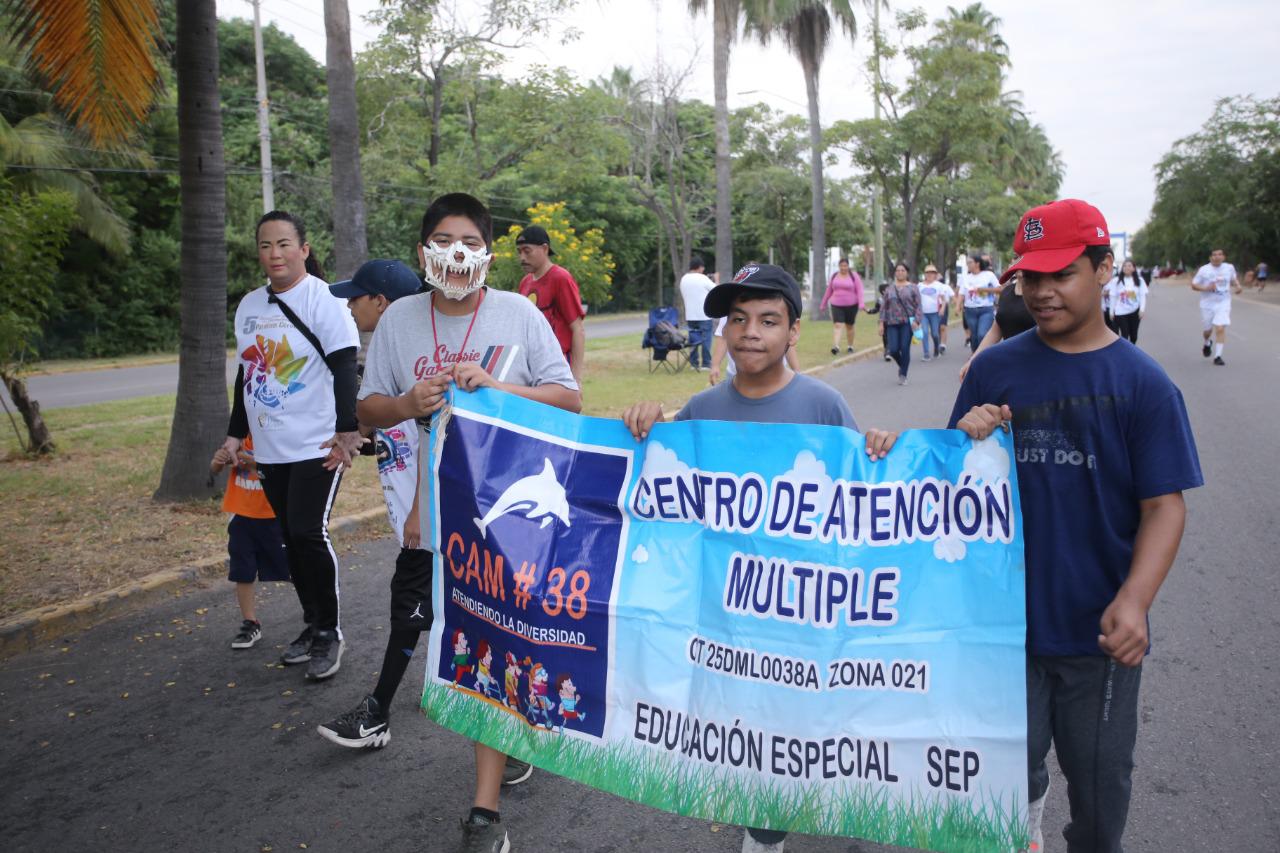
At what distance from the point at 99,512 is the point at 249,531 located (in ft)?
11.6

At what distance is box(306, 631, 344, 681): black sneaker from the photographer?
4.68 metres

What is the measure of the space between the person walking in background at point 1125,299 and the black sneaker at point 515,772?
15.5 metres

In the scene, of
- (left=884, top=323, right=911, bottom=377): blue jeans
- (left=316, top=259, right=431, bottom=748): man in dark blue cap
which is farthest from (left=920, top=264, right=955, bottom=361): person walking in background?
(left=316, top=259, right=431, bottom=748): man in dark blue cap

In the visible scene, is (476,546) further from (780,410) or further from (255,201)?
(255,201)

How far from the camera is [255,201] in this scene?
→ 31516 mm

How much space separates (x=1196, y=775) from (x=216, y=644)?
15.0 ft

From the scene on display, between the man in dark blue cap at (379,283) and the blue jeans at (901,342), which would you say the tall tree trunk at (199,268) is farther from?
the blue jeans at (901,342)

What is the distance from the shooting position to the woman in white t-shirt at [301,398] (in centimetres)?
462

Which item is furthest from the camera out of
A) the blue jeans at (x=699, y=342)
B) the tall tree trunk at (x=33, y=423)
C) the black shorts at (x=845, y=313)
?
the black shorts at (x=845, y=313)

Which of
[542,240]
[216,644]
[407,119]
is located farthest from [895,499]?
[407,119]

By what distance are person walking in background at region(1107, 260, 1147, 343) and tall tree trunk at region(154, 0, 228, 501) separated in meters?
14.1

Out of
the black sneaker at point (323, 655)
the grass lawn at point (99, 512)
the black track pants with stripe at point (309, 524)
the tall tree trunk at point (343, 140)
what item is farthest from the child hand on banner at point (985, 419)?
the tall tree trunk at point (343, 140)

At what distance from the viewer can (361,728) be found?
3891mm

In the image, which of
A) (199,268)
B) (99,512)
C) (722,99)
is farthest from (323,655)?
(722,99)
